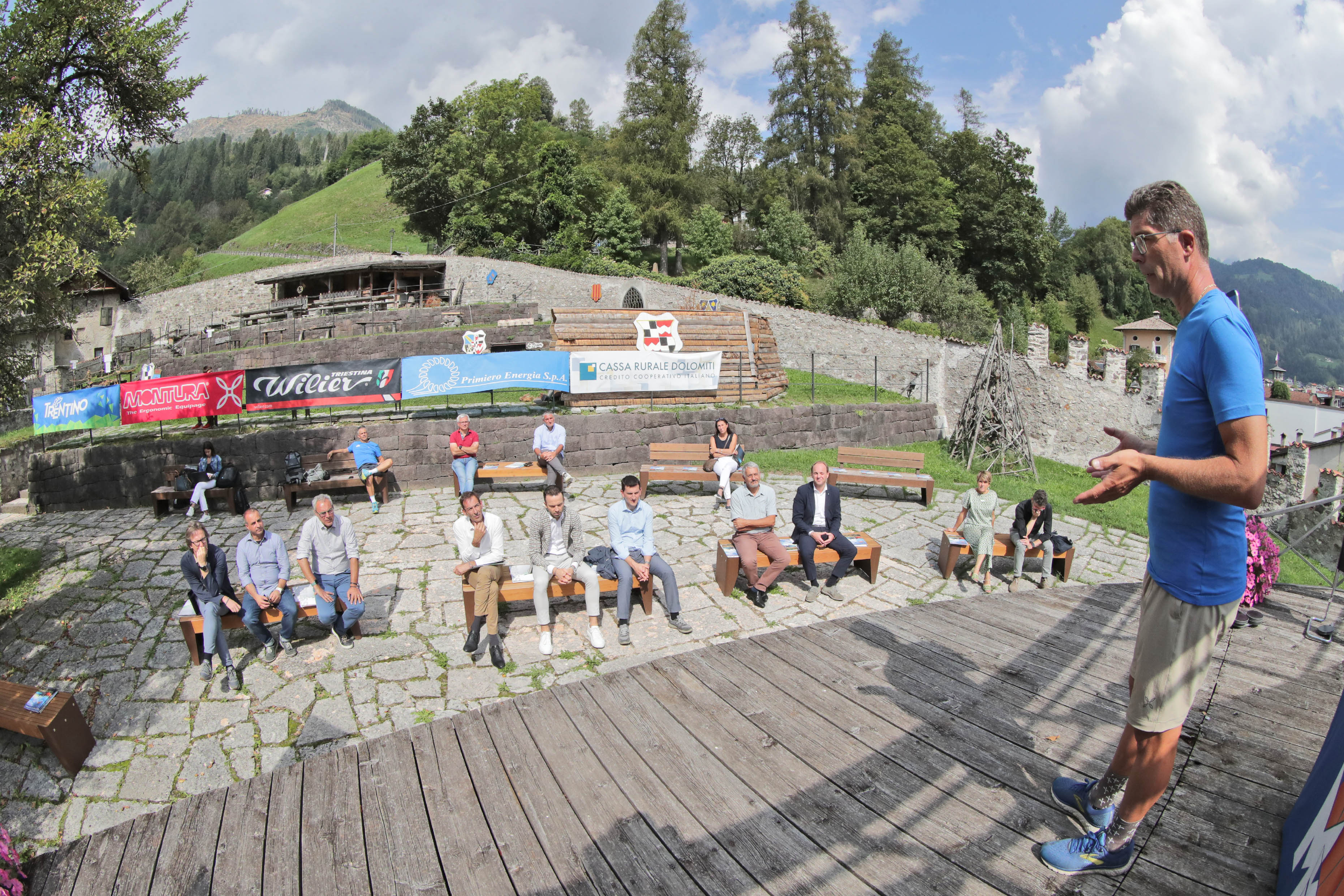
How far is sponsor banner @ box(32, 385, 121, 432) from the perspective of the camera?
11.7m

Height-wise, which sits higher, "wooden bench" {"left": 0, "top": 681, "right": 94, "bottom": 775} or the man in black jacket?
the man in black jacket

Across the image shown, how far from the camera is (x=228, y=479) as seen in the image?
10148 mm

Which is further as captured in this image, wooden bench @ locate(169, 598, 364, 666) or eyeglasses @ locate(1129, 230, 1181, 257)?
wooden bench @ locate(169, 598, 364, 666)

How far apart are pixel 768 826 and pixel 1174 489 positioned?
1.84 metres

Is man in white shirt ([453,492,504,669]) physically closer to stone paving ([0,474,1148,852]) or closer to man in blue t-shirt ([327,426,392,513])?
stone paving ([0,474,1148,852])

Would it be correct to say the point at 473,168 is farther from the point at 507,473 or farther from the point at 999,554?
the point at 999,554

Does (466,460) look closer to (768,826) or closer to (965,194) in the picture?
(768,826)

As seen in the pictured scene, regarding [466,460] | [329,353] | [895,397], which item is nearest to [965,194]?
[895,397]

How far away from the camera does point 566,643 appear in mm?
6191

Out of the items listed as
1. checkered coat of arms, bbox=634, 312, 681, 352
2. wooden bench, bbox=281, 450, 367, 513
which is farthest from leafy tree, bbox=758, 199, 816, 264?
wooden bench, bbox=281, 450, 367, 513

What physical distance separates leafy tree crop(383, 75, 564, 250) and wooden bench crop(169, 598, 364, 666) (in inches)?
→ 1559

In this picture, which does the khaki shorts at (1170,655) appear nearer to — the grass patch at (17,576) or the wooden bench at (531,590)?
the wooden bench at (531,590)

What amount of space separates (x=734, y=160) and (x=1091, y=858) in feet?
175

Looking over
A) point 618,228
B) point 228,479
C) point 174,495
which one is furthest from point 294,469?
point 618,228
